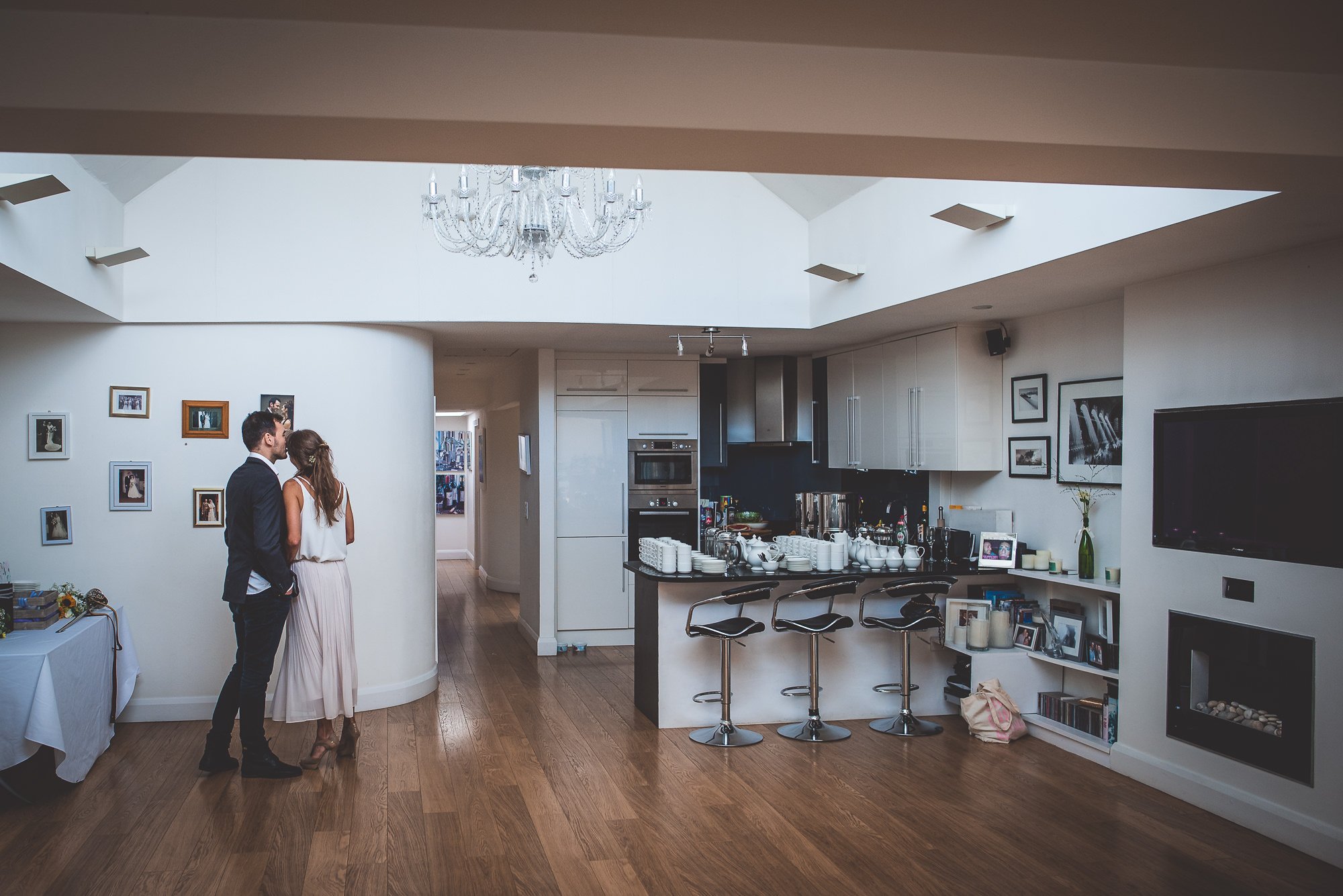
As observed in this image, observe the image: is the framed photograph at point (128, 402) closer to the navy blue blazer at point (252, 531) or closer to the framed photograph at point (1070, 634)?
the navy blue blazer at point (252, 531)

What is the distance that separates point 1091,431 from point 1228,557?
1355mm

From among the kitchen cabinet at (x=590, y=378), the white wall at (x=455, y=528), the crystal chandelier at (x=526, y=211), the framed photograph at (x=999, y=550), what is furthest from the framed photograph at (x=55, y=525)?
the white wall at (x=455, y=528)

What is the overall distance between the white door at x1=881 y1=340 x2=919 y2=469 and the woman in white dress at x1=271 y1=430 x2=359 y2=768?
151 inches

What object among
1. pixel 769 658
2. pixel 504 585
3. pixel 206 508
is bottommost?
pixel 504 585

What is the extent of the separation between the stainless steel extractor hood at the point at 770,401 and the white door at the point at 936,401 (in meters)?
1.87

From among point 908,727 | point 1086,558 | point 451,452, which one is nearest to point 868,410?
point 1086,558

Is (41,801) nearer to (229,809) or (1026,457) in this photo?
(229,809)

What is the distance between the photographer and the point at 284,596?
457 cm

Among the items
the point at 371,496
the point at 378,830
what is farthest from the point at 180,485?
the point at 378,830

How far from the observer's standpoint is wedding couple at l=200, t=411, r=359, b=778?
448 cm

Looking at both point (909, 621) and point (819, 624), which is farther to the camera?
point (909, 621)

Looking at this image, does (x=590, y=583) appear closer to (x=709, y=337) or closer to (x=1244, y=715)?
(x=709, y=337)

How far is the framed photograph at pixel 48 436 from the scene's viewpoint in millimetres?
5441

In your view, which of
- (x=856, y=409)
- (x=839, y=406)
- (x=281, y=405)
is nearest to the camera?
(x=281, y=405)
